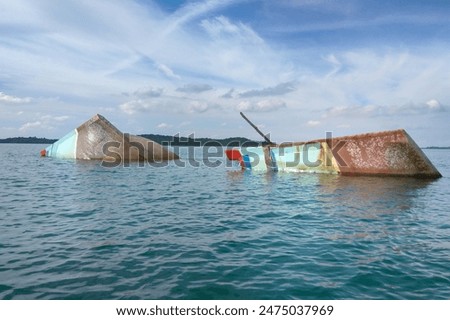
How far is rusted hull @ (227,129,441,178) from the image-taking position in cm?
1489

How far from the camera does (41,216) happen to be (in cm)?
802

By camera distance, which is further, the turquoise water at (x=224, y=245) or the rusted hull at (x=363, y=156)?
the rusted hull at (x=363, y=156)

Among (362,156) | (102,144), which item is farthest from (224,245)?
(102,144)

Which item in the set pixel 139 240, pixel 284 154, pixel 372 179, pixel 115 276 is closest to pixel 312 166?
pixel 284 154

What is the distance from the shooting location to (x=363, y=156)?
52.1 ft

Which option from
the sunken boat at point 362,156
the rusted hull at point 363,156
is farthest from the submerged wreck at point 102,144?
the rusted hull at point 363,156

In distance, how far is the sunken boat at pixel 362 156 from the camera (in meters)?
14.9

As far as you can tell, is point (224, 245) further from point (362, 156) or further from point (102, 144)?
point (102, 144)

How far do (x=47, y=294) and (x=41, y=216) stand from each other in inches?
180

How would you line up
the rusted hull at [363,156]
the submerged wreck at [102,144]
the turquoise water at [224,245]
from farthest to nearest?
1. the submerged wreck at [102,144]
2. the rusted hull at [363,156]
3. the turquoise water at [224,245]

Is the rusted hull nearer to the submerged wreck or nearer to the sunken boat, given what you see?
the sunken boat

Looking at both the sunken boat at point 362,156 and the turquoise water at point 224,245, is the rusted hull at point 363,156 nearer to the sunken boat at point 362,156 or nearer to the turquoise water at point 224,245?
the sunken boat at point 362,156

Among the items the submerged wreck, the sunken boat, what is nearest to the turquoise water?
the sunken boat
